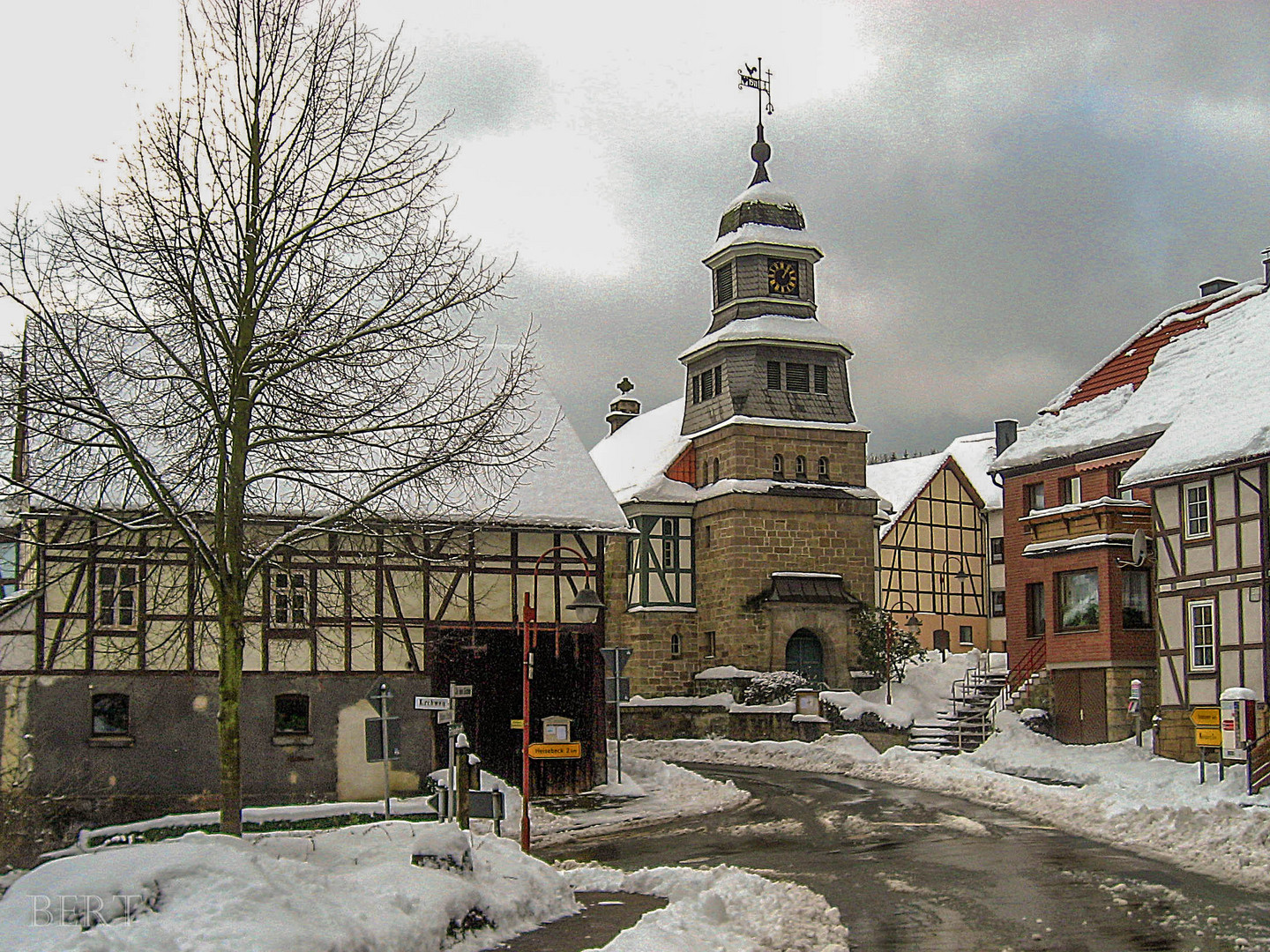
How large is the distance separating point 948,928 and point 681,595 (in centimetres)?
3594

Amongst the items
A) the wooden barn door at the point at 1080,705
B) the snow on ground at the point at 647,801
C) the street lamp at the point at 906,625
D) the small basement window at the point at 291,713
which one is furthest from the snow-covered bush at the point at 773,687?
the small basement window at the point at 291,713

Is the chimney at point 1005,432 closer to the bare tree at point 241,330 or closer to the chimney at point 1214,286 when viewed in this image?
the chimney at point 1214,286

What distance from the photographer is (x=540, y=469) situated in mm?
30125

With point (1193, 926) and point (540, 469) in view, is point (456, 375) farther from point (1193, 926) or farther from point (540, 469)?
point (540, 469)

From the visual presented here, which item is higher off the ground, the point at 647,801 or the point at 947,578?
the point at 947,578

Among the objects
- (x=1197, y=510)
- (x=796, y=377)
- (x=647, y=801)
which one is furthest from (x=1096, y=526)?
(x=796, y=377)

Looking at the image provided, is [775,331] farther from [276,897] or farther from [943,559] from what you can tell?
[276,897]

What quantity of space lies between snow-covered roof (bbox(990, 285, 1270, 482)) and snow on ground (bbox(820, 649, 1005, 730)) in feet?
25.6

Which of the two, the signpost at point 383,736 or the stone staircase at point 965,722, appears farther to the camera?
the stone staircase at point 965,722

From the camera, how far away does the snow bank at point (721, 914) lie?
12484mm

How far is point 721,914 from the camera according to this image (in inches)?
546

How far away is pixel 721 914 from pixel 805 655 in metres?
33.9

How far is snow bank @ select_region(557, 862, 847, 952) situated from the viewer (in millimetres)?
12484

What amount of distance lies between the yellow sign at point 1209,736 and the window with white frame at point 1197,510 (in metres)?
6.22
